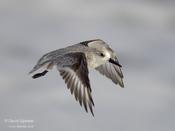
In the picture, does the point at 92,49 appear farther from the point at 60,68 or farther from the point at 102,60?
the point at 60,68

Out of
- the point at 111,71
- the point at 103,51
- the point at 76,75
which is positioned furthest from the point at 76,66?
the point at 111,71

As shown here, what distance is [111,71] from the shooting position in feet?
25.0

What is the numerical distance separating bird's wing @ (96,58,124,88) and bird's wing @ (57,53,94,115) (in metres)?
0.93

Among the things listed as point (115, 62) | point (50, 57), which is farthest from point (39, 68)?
point (115, 62)

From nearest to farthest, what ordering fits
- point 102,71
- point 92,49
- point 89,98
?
point 89,98 → point 92,49 → point 102,71

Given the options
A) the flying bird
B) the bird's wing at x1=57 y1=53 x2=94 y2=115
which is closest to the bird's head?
the flying bird

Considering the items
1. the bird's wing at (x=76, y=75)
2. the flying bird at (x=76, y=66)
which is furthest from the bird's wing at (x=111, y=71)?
the bird's wing at (x=76, y=75)

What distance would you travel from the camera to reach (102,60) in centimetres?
707

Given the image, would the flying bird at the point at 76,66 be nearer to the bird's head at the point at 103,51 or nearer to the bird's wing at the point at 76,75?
the bird's wing at the point at 76,75

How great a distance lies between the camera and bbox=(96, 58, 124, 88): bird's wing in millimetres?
7551

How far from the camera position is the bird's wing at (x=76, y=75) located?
21.2 feet

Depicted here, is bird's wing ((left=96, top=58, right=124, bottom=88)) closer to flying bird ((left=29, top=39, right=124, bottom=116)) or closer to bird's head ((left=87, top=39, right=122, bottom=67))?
bird's head ((left=87, top=39, right=122, bottom=67))

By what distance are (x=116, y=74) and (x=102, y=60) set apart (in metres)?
0.64

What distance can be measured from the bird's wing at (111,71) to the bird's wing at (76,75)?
930 mm
